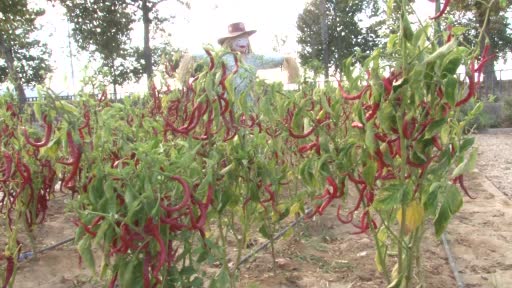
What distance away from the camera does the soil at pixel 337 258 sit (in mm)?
2781

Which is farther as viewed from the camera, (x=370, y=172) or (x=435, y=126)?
(x=370, y=172)

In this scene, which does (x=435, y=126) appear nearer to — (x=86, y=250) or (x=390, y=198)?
(x=390, y=198)

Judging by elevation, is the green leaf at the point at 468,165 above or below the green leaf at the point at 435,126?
below

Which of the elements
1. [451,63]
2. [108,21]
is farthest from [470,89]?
[108,21]

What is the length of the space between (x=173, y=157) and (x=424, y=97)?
833mm

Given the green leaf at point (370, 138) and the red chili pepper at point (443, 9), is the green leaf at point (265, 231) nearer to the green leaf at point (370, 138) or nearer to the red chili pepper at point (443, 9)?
the green leaf at point (370, 138)

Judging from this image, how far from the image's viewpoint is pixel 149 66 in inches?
671

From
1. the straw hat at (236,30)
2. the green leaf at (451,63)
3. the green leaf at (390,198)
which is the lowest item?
the green leaf at (390,198)

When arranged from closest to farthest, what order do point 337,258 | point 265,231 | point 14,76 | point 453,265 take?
point 265,231, point 453,265, point 337,258, point 14,76

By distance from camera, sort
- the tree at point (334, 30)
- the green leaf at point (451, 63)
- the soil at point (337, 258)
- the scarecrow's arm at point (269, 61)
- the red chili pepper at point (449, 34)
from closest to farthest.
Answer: the green leaf at point (451, 63) < the red chili pepper at point (449, 34) < the soil at point (337, 258) < the scarecrow's arm at point (269, 61) < the tree at point (334, 30)

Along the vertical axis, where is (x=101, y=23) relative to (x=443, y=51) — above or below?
above

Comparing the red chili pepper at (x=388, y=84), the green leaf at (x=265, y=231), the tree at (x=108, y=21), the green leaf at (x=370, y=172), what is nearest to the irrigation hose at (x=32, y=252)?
the green leaf at (x=265, y=231)

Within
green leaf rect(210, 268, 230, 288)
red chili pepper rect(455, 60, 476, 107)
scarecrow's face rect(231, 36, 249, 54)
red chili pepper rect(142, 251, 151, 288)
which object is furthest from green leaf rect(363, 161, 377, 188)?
scarecrow's face rect(231, 36, 249, 54)

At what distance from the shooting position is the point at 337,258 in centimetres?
318
